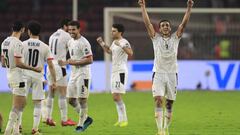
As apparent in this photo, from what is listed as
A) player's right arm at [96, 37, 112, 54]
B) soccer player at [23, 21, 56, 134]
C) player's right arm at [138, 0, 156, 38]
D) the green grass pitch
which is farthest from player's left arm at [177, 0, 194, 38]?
soccer player at [23, 21, 56, 134]

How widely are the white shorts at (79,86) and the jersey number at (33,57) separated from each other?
1.17 metres

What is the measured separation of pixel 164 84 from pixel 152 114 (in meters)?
5.40

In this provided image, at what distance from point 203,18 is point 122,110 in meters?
14.5

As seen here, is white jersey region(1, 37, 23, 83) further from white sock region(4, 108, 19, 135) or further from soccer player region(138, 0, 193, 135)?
soccer player region(138, 0, 193, 135)

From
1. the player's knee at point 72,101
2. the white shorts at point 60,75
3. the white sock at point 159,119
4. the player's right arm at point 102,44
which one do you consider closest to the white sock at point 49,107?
the white shorts at point 60,75

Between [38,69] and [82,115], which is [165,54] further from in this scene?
[38,69]

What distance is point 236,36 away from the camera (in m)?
Answer: 29.9

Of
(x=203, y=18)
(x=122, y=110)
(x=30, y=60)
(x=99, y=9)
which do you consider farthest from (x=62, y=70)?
(x=99, y=9)

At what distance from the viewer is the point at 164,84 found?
13.8 meters

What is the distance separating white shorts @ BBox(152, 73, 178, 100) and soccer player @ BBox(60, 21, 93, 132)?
1.76 m

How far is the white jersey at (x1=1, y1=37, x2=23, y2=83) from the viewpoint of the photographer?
13305 mm

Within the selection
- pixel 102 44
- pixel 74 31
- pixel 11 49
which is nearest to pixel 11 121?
pixel 11 49

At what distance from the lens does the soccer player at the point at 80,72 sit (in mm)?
14820

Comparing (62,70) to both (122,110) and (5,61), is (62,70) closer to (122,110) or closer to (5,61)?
(122,110)
